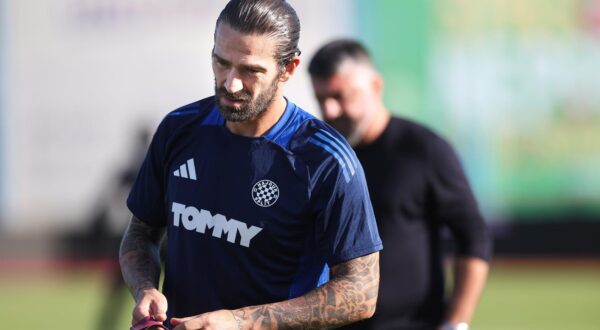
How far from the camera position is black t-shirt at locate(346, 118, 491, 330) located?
5223 millimetres

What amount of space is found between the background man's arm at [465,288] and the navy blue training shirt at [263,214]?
159cm

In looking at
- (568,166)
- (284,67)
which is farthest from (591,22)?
(284,67)

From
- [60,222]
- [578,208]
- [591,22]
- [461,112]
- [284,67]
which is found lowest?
[60,222]

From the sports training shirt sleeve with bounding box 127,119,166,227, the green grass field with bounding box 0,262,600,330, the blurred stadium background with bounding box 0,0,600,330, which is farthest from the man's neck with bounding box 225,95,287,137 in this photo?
the blurred stadium background with bounding box 0,0,600,330

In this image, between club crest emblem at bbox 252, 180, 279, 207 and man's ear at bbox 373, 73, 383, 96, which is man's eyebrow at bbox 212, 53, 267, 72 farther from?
man's ear at bbox 373, 73, 383, 96

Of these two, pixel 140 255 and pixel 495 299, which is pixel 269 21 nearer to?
pixel 140 255

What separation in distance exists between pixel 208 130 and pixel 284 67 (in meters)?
0.36

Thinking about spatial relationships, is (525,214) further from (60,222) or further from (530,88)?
(60,222)

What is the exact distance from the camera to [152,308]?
12.1 feet

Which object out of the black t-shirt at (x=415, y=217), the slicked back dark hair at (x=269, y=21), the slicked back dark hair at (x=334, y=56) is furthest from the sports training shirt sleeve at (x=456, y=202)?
the slicked back dark hair at (x=269, y=21)

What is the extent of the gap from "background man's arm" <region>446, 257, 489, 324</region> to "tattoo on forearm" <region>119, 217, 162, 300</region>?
1.72 metres

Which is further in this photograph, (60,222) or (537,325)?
(60,222)

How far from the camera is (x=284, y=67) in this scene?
12.6 ft

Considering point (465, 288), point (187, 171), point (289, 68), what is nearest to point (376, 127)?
point (465, 288)
